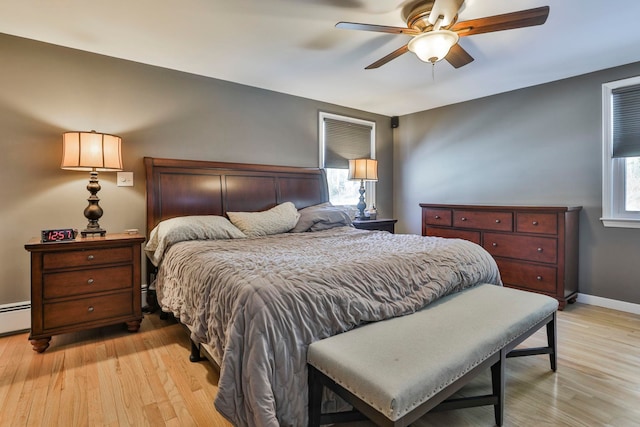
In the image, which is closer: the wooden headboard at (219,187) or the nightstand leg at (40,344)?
the nightstand leg at (40,344)

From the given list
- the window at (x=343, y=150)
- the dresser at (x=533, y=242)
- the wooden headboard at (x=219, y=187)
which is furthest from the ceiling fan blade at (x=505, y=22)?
the window at (x=343, y=150)

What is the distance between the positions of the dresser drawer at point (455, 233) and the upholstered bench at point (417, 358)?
1.90 meters

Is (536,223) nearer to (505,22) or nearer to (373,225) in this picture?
(373,225)

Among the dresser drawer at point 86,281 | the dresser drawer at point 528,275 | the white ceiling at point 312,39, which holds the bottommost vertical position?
the dresser drawer at point 528,275

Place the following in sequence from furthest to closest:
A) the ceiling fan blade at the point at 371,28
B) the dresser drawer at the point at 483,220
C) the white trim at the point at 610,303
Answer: the dresser drawer at the point at 483,220
the white trim at the point at 610,303
the ceiling fan blade at the point at 371,28

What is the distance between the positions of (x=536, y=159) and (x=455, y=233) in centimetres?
122

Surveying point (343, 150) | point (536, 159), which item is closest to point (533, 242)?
point (536, 159)

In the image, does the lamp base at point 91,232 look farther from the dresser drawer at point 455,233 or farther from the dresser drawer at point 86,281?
the dresser drawer at point 455,233

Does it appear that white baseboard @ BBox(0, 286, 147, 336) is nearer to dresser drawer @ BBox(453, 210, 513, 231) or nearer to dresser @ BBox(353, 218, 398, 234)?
dresser @ BBox(353, 218, 398, 234)

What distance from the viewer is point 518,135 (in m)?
3.73

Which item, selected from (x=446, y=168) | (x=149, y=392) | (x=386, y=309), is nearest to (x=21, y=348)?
(x=149, y=392)

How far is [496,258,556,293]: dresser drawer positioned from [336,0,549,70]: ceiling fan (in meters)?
2.26

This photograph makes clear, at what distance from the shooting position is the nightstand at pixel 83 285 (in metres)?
2.22

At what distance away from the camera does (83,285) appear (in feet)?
7.80
